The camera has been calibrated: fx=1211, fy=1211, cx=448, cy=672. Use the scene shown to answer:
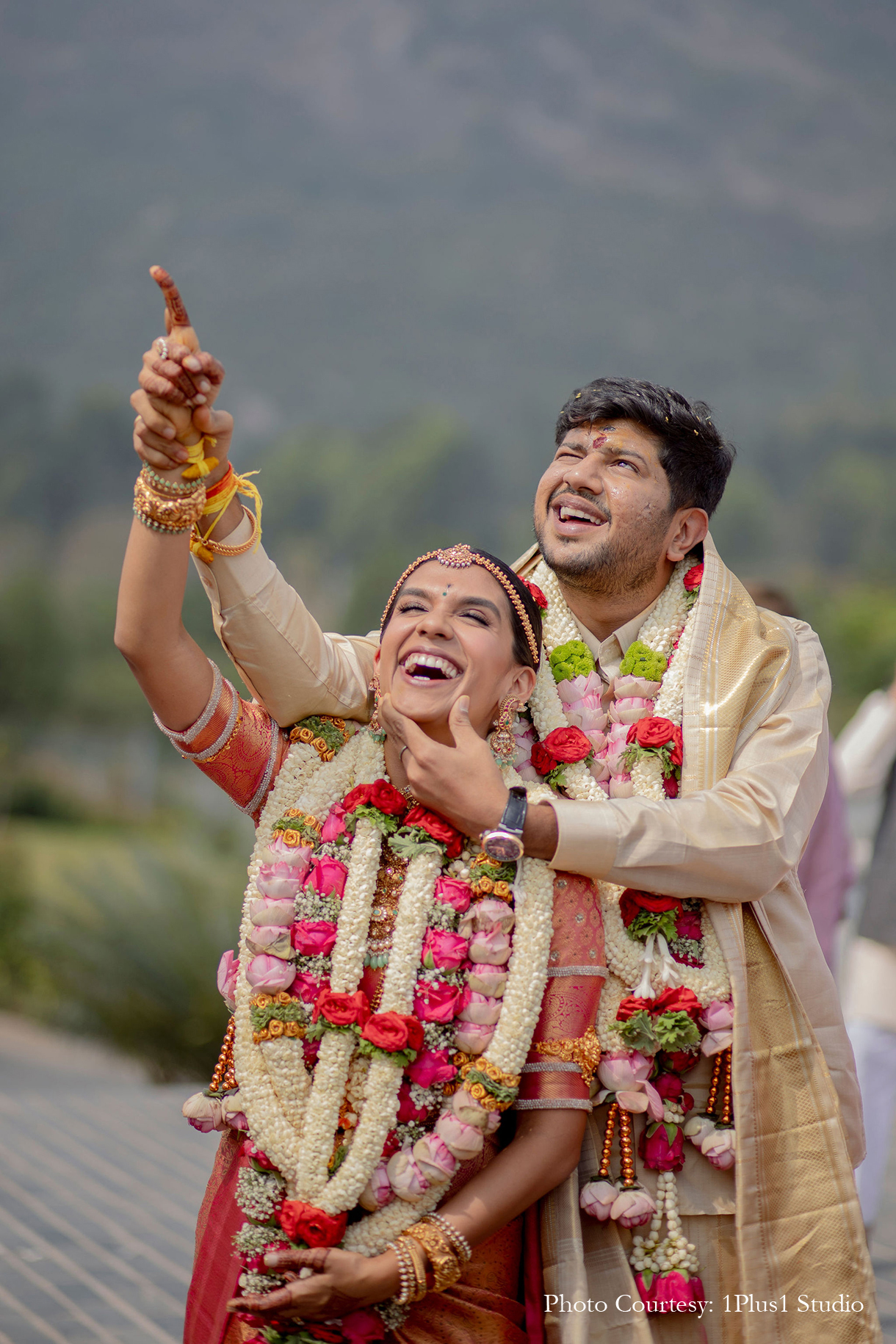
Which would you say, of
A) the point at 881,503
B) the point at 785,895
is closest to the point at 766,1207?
the point at 785,895

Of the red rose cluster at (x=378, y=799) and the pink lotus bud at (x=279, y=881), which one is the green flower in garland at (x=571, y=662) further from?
the pink lotus bud at (x=279, y=881)

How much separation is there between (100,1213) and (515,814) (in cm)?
386

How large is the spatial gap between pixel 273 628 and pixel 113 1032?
690 centimetres

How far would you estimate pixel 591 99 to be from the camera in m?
22.1

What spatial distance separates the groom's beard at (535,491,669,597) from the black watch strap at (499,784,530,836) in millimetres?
682

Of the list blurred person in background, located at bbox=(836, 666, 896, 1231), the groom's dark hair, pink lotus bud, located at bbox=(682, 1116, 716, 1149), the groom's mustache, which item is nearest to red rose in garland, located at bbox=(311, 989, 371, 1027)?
pink lotus bud, located at bbox=(682, 1116, 716, 1149)

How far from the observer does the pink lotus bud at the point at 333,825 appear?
2338 millimetres

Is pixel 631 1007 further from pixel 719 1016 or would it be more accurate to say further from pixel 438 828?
pixel 438 828

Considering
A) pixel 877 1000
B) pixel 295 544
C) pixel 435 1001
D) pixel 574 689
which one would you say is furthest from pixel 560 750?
pixel 295 544

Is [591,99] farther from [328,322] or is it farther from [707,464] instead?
[707,464]

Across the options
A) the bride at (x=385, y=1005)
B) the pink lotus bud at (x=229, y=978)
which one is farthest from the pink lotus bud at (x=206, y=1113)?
the pink lotus bud at (x=229, y=978)

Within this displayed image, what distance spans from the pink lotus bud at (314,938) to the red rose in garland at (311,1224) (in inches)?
16.8

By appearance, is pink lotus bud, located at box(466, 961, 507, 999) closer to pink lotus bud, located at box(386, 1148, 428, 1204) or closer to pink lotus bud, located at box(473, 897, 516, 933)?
pink lotus bud, located at box(473, 897, 516, 933)

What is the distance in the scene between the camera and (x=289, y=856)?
2297 mm
